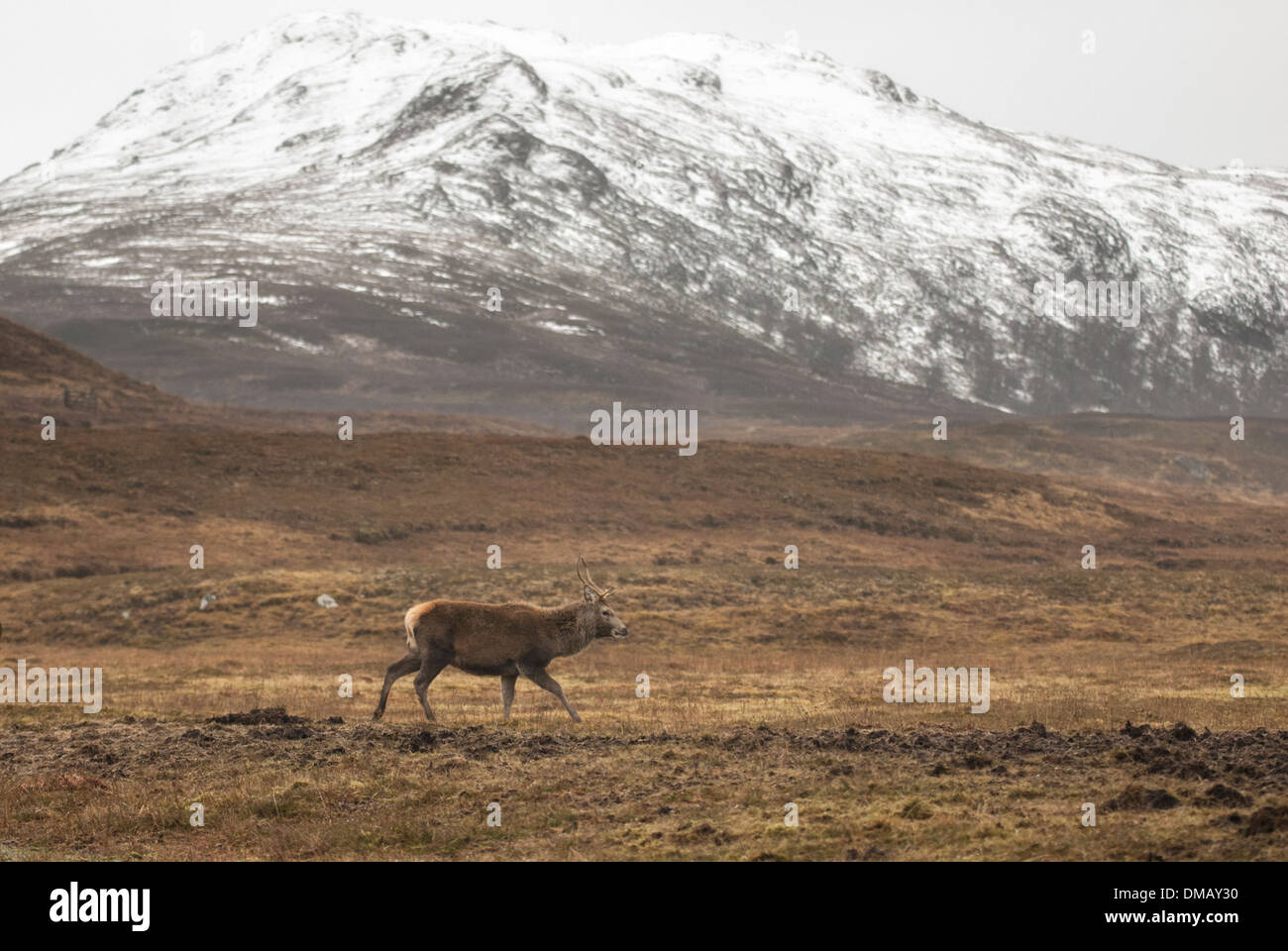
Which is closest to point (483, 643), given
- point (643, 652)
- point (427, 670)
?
point (427, 670)

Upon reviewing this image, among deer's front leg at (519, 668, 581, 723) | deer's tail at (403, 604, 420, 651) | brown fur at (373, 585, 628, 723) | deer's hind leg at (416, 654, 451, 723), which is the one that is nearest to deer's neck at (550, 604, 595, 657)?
brown fur at (373, 585, 628, 723)

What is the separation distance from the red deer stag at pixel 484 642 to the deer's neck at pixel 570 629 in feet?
0.05

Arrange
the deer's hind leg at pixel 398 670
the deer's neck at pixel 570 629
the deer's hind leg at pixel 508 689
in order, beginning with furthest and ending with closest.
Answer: the deer's neck at pixel 570 629
the deer's hind leg at pixel 508 689
the deer's hind leg at pixel 398 670

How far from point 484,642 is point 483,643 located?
24 mm

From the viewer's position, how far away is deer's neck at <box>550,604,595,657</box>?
72.5ft

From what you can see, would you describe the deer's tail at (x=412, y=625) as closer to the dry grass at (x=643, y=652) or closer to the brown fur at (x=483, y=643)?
the brown fur at (x=483, y=643)

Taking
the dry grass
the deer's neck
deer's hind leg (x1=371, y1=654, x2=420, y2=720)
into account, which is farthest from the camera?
the deer's neck

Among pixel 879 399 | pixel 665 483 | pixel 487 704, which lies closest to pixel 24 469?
pixel 665 483

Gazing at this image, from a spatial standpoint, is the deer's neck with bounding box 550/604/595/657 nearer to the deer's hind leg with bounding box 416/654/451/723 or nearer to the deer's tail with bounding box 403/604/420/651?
the deer's hind leg with bounding box 416/654/451/723

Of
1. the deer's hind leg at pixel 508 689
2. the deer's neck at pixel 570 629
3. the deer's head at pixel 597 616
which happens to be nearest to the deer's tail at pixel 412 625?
the deer's hind leg at pixel 508 689

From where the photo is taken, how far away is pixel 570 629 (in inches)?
878

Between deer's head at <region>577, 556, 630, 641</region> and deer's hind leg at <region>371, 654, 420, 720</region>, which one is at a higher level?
deer's head at <region>577, 556, 630, 641</region>

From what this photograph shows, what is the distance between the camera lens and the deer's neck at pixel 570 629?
72.5ft
